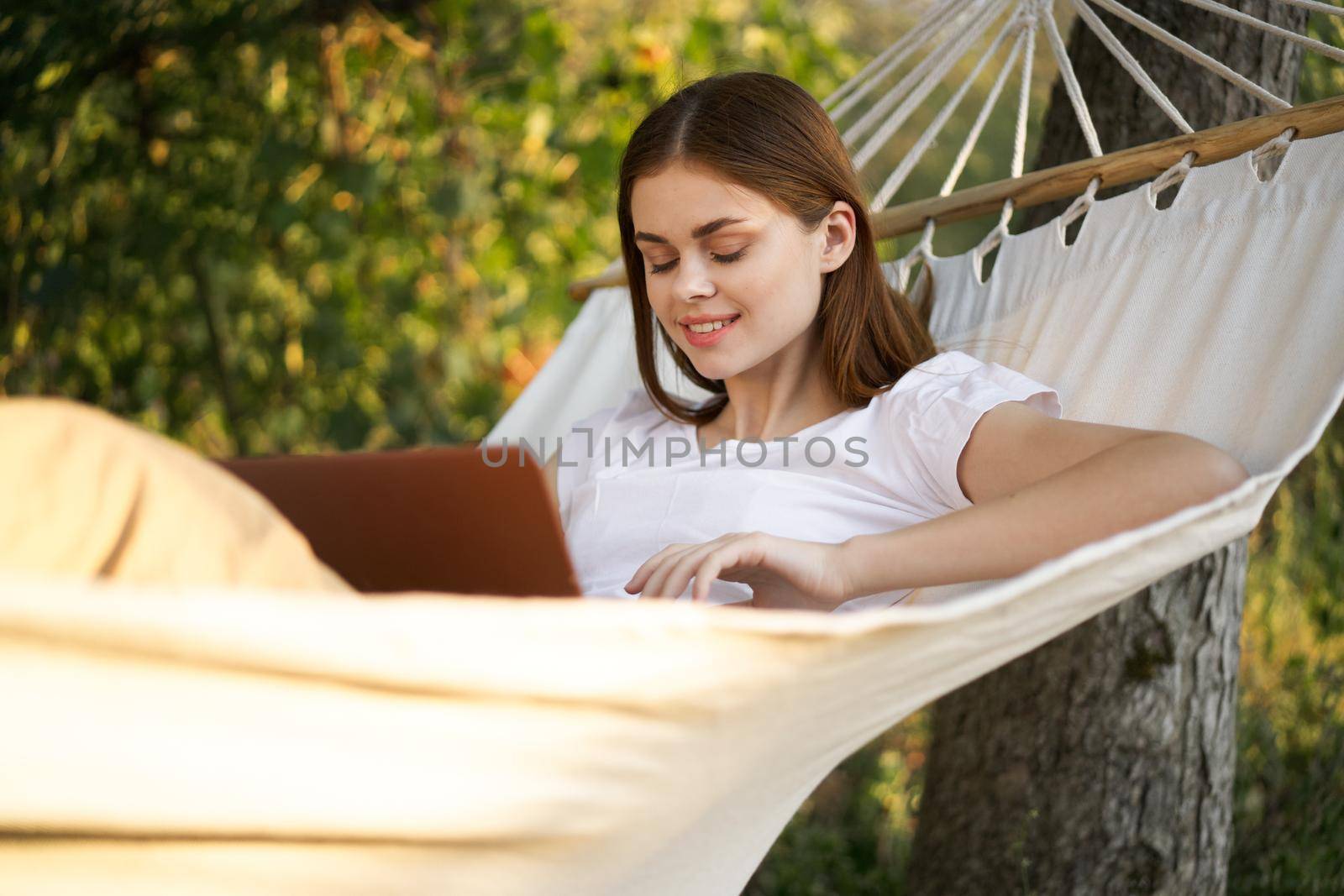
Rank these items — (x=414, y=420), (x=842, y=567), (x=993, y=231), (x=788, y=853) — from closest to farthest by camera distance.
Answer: (x=842, y=567) < (x=993, y=231) < (x=788, y=853) < (x=414, y=420)

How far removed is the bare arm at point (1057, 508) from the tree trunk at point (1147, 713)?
2.12 feet

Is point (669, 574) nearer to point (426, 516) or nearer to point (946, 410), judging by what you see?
point (426, 516)

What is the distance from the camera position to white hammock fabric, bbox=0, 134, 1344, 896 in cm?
59

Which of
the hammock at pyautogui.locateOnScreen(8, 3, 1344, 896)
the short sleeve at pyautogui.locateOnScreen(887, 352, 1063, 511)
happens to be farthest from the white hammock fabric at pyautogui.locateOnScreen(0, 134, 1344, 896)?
the short sleeve at pyautogui.locateOnScreen(887, 352, 1063, 511)

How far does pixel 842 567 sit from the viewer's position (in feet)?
3.36

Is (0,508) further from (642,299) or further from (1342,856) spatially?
(1342,856)

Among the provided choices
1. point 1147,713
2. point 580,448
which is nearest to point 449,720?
point 580,448

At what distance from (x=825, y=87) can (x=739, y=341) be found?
1908 millimetres

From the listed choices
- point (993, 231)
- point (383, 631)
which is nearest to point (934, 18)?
point (993, 231)

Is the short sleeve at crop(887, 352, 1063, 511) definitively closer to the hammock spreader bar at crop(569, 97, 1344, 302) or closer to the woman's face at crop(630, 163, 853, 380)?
the woman's face at crop(630, 163, 853, 380)

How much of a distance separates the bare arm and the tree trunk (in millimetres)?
646

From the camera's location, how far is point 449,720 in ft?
2.17

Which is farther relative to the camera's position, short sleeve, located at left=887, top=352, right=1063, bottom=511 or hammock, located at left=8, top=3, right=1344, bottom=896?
short sleeve, located at left=887, top=352, right=1063, bottom=511

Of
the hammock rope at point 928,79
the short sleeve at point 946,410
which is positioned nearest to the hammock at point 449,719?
the short sleeve at point 946,410
